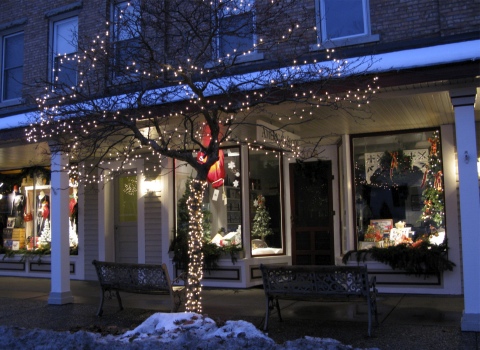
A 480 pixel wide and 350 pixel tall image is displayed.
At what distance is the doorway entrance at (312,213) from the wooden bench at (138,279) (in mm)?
4001

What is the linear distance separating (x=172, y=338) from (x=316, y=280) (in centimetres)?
210

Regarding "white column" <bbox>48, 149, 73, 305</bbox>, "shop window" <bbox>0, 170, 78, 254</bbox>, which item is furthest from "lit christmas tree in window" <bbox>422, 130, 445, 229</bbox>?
"shop window" <bbox>0, 170, 78, 254</bbox>

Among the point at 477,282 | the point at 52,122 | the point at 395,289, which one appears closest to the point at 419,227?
the point at 395,289

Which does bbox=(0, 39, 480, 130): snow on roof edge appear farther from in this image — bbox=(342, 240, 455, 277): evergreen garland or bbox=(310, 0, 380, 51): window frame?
bbox=(342, 240, 455, 277): evergreen garland

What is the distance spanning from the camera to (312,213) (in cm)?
1166

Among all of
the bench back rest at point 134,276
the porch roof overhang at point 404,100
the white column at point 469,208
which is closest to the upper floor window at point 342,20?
the porch roof overhang at point 404,100

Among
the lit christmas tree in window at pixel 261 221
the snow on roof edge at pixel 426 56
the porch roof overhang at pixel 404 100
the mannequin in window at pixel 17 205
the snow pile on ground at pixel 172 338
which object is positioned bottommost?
the snow pile on ground at pixel 172 338

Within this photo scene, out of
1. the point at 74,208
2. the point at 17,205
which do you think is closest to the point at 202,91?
the point at 74,208

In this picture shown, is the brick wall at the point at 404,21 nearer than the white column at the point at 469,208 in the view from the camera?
No

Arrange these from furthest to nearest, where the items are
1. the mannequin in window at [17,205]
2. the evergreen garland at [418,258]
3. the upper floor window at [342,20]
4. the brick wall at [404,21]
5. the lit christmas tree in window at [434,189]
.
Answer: the mannequin in window at [17,205], the lit christmas tree in window at [434,189], the evergreen garland at [418,258], the upper floor window at [342,20], the brick wall at [404,21]

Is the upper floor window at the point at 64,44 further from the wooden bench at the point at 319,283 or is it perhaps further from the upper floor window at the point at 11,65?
the wooden bench at the point at 319,283

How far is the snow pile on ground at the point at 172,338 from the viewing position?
532cm

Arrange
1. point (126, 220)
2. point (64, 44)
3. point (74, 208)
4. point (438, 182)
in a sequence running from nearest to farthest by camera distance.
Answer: point (438, 182) < point (64, 44) < point (126, 220) < point (74, 208)

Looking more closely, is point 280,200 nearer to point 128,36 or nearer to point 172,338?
point 128,36
